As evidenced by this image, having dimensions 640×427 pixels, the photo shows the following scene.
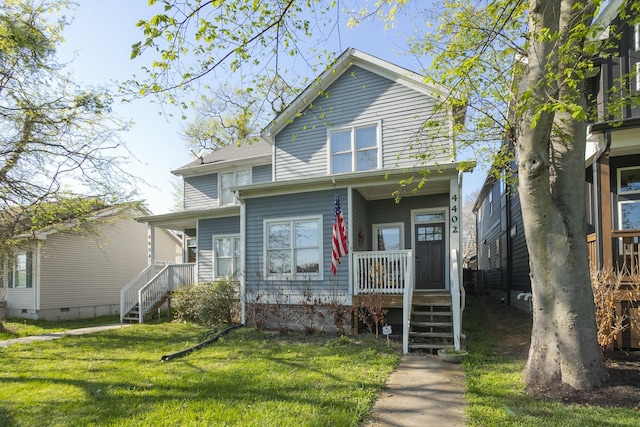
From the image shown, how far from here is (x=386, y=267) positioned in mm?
9258

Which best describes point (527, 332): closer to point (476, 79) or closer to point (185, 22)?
point (476, 79)

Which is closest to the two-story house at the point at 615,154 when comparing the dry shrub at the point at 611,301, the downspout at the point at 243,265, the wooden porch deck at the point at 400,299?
the dry shrub at the point at 611,301

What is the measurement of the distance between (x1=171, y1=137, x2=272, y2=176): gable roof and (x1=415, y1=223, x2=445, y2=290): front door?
6.71 m

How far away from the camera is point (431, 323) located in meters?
8.26

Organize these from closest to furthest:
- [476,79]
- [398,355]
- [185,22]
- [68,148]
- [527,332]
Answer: [185,22] → [398,355] → [476,79] → [527,332] → [68,148]

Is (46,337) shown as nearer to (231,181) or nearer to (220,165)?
(231,181)

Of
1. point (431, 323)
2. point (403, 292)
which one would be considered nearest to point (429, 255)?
point (403, 292)

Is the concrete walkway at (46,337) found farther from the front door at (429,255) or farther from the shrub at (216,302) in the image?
the front door at (429,255)

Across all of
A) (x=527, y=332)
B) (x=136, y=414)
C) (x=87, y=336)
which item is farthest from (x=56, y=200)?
(x=527, y=332)

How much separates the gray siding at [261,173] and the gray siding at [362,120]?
2.28 m

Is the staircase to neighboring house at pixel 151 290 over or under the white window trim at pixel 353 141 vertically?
under

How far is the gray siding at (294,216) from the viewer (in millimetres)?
9891

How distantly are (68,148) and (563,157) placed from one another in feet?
36.6

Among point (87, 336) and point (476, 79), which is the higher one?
point (476, 79)
